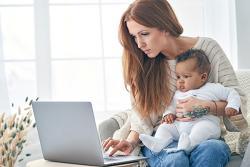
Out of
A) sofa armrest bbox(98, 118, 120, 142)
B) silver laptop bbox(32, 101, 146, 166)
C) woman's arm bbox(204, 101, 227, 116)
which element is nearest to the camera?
silver laptop bbox(32, 101, 146, 166)

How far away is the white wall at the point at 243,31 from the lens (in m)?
2.77

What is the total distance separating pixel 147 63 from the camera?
2.00 metres

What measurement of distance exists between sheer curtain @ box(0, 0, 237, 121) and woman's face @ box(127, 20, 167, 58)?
895 millimetres

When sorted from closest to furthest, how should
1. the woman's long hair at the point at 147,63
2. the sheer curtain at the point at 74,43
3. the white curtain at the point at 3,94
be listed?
the woman's long hair at the point at 147,63 → the white curtain at the point at 3,94 → the sheer curtain at the point at 74,43

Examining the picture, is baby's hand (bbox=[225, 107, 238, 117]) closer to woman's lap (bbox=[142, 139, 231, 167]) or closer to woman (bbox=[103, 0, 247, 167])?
woman (bbox=[103, 0, 247, 167])

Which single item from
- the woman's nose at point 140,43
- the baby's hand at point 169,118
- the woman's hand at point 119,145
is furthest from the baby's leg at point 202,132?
the woman's nose at point 140,43

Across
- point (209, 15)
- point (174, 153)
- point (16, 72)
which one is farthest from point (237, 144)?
point (16, 72)

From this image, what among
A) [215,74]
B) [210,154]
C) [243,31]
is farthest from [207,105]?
[243,31]

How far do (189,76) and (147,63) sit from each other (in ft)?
0.70

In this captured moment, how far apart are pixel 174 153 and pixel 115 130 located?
53 cm

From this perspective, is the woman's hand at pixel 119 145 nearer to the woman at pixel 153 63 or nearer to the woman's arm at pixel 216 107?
the woman at pixel 153 63

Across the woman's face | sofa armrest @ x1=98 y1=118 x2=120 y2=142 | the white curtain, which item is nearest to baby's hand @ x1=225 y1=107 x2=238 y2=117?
the woman's face

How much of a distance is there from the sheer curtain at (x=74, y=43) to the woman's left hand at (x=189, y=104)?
101 cm

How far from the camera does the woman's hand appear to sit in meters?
1.81
